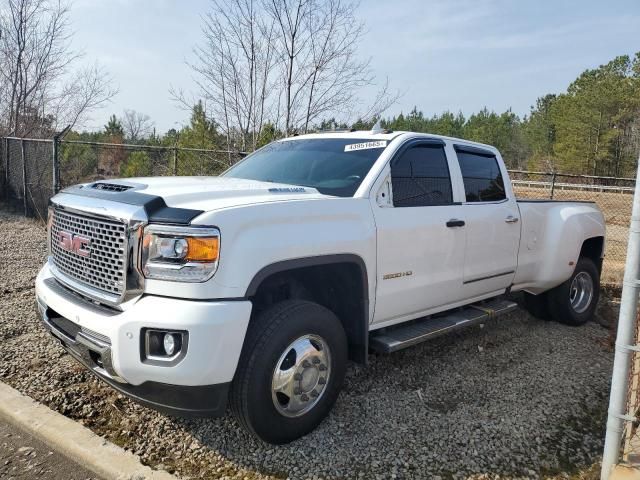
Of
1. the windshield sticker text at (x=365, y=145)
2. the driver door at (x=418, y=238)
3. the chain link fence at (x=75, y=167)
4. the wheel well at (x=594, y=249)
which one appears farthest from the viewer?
the chain link fence at (x=75, y=167)

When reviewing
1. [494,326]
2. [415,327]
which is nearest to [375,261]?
[415,327]

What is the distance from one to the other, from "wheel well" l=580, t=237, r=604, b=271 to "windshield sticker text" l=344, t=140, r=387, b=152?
133 inches

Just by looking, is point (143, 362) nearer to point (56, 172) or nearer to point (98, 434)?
point (98, 434)

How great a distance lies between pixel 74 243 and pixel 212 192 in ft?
2.97

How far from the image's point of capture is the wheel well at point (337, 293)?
10.5 ft

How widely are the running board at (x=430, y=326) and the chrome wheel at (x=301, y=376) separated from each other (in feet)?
1.79

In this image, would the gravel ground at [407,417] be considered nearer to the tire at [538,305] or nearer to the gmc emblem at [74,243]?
the tire at [538,305]

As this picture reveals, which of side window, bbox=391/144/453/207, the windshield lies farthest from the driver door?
the windshield

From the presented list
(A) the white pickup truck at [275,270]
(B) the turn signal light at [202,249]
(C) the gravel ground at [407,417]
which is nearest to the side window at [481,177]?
(A) the white pickup truck at [275,270]

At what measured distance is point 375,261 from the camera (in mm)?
3373

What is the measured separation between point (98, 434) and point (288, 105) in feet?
24.8

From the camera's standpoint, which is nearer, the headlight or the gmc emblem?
the headlight

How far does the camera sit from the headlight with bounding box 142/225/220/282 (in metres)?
2.56

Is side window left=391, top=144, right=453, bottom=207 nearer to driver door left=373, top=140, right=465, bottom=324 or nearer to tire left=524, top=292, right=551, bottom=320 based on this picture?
driver door left=373, top=140, right=465, bottom=324
